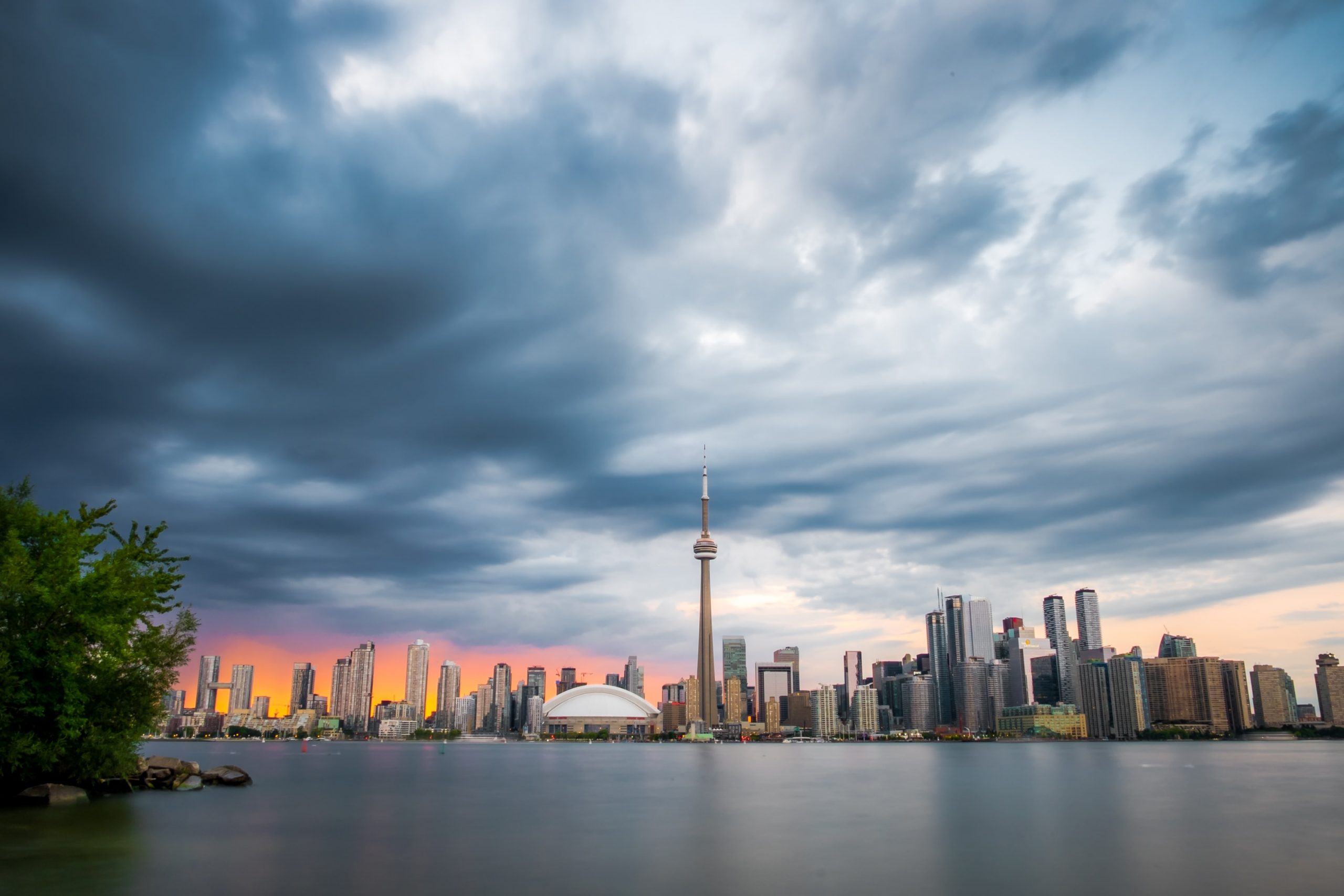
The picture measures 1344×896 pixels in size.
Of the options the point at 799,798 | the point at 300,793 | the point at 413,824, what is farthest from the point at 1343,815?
the point at 300,793

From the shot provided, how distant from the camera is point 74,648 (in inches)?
1763

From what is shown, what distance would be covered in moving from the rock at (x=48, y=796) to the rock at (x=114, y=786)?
7564 millimetres

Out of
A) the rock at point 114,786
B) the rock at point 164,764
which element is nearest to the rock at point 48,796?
the rock at point 114,786

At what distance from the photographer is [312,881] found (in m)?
28.4

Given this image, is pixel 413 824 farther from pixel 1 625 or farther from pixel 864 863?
pixel 864 863

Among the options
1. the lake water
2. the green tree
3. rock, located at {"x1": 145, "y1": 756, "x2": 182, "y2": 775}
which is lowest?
the lake water

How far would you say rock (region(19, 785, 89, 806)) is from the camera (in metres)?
45.8

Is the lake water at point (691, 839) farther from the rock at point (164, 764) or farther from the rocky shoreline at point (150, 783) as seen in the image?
the rock at point (164, 764)

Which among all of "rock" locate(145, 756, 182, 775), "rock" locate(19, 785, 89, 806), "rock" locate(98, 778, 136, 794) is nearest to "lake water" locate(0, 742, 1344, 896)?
"rock" locate(98, 778, 136, 794)

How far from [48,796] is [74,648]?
28.4 ft

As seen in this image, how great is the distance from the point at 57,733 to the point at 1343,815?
76605 millimetres

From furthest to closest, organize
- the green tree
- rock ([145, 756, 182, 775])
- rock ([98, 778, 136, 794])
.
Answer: rock ([145, 756, 182, 775])
rock ([98, 778, 136, 794])
the green tree

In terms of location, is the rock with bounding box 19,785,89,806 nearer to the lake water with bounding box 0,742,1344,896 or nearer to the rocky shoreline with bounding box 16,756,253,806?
the rocky shoreline with bounding box 16,756,253,806

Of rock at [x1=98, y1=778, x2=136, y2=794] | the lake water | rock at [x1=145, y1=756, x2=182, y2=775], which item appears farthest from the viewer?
rock at [x1=145, y1=756, x2=182, y2=775]
